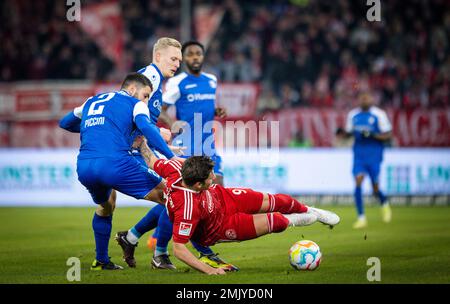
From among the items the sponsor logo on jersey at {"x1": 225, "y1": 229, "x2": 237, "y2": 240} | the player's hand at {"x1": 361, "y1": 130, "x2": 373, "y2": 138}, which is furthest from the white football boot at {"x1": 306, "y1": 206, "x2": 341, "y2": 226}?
the player's hand at {"x1": 361, "y1": 130, "x2": 373, "y2": 138}

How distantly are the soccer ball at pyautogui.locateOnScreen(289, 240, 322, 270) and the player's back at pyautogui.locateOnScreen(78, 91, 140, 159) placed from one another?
6.77 feet

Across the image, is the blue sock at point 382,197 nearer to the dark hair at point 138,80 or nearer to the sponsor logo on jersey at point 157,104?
the sponsor logo on jersey at point 157,104

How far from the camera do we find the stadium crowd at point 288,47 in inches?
938

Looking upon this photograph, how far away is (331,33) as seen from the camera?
84.0 ft

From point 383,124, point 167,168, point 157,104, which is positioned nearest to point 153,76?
point 157,104

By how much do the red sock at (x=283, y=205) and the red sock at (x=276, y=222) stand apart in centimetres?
24

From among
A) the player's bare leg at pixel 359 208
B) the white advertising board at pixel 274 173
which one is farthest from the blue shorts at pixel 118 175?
the white advertising board at pixel 274 173

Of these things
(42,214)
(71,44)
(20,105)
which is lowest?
(42,214)

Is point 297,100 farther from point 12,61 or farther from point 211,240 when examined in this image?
point 211,240

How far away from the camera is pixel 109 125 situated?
841cm

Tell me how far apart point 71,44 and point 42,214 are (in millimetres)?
8871
